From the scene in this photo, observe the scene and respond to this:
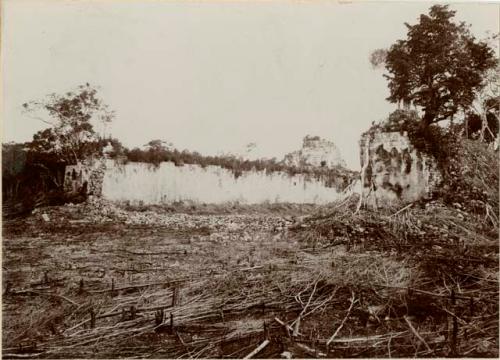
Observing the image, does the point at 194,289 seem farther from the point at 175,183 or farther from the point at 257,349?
the point at 175,183

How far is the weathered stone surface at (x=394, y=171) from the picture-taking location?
3303 mm

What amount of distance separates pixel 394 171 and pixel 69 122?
2.11m

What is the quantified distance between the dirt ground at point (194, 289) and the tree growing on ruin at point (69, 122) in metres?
0.36

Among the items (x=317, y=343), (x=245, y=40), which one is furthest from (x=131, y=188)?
(x=317, y=343)

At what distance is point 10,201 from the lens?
10.2 ft

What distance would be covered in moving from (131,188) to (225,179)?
1.95 feet

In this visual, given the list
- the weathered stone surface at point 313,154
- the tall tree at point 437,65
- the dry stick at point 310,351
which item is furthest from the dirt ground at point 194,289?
the tall tree at point 437,65

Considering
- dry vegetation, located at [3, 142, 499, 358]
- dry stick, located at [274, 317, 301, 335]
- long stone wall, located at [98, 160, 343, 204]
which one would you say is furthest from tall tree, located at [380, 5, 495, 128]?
dry stick, located at [274, 317, 301, 335]

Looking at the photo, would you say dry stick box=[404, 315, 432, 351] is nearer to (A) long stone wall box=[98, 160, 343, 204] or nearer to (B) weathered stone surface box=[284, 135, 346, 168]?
(A) long stone wall box=[98, 160, 343, 204]

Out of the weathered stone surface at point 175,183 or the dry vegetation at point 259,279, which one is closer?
the dry vegetation at point 259,279

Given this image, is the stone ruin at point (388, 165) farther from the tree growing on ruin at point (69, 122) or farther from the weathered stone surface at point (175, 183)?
the tree growing on ruin at point (69, 122)

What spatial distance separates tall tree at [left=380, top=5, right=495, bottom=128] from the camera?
3.27 m

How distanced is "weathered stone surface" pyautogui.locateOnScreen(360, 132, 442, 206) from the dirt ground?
1.31 ft

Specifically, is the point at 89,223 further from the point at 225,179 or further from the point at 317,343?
the point at 317,343
